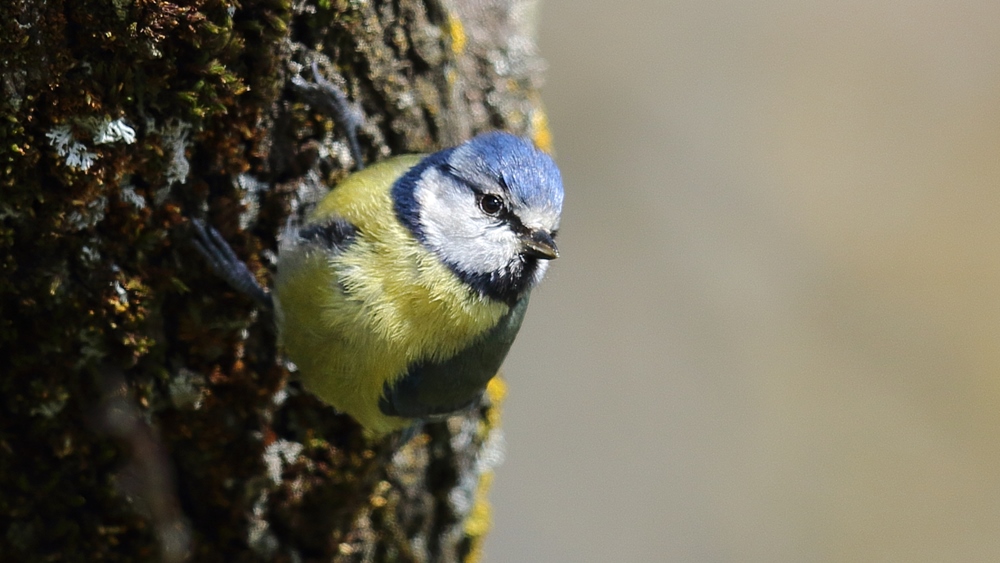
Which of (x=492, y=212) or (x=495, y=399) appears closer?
(x=492, y=212)

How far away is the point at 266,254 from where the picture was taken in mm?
1936

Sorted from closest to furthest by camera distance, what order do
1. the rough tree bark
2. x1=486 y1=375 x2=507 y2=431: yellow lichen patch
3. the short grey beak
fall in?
the rough tree bark → the short grey beak → x1=486 y1=375 x2=507 y2=431: yellow lichen patch

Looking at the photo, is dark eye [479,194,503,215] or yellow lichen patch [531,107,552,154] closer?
dark eye [479,194,503,215]

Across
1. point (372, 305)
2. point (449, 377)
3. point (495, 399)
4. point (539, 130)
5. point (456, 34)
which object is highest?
point (456, 34)

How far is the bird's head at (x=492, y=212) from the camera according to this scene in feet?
5.75

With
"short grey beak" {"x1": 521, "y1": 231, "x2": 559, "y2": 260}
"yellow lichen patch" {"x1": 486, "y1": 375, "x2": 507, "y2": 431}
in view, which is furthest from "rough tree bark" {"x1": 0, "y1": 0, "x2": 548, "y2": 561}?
"short grey beak" {"x1": 521, "y1": 231, "x2": 559, "y2": 260}

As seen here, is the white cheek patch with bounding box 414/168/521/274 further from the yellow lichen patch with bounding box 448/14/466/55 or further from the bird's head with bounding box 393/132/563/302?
the yellow lichen patch with bounding box 448/14/466/55

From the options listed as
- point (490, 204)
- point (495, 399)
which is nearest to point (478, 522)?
point (495, 399)

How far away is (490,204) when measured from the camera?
1.80 m

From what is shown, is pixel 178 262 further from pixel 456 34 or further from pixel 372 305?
pixel 456 34

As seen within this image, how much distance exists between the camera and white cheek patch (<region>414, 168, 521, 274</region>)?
1770 mm

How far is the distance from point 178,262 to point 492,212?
0.67 meters

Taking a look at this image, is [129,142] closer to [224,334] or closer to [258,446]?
[224,334]

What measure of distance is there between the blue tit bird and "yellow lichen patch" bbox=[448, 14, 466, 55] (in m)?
0.54
